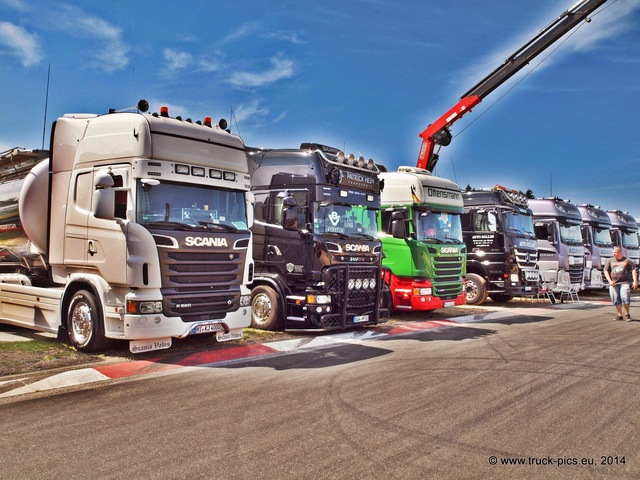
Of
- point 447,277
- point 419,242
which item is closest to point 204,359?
point 419,242

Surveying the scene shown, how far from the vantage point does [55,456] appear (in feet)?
14.0

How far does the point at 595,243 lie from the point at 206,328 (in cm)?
2060

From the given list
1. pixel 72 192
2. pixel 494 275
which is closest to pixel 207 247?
pixel 72 192

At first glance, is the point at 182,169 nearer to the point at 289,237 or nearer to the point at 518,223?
the point at 289,237

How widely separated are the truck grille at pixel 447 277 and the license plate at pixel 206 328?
6871mm

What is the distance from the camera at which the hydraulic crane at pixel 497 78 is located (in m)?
18.8

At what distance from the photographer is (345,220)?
11.4 m

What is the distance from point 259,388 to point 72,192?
451cm

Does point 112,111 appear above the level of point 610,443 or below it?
above

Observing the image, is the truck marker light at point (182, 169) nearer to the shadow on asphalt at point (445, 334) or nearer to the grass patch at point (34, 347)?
the grass patch at point (34, 347)

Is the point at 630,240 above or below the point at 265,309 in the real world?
above

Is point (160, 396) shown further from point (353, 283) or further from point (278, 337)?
point (353, 283)

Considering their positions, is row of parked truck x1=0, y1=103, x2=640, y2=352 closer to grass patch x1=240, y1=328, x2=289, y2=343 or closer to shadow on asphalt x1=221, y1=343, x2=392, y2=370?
grass patch x1=240, y1=328, x2=289, y2=343

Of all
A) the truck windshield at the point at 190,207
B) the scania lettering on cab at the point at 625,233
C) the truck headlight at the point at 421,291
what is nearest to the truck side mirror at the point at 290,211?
the truck windshield at the point at 190,207
